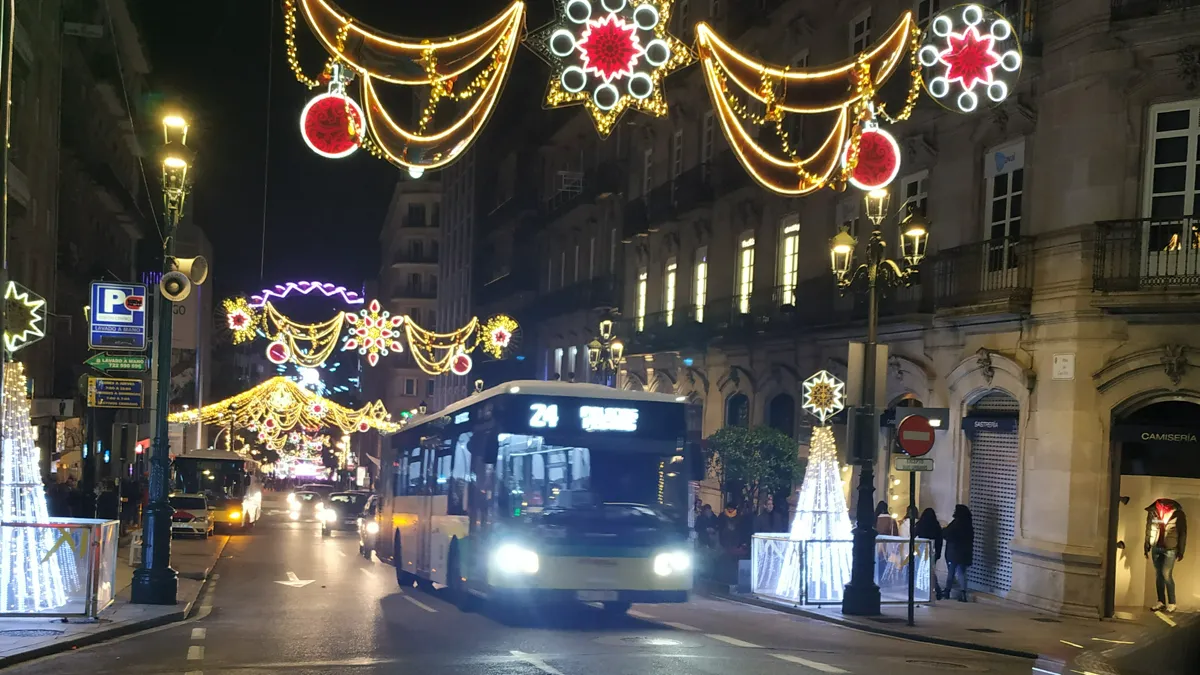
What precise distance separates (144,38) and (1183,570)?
42.0 metres

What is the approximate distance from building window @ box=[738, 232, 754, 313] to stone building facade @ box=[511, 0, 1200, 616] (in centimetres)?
266

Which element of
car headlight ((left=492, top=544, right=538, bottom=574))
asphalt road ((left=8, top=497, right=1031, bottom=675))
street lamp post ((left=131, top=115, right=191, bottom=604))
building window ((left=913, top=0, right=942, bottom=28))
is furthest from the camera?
building window ((left=913, top=0, right=942, bottom=28))

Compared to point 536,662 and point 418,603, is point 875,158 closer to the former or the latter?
point 536,662

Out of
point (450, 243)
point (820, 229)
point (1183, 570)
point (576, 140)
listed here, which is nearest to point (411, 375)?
point (450, 243)

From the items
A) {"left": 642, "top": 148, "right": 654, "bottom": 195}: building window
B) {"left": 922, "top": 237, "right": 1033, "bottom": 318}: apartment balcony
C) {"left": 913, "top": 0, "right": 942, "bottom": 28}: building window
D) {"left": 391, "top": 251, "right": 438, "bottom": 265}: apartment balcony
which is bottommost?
{"left": 922, "top": 237, "right": 1033, "bottom": 318}: apartment balcony

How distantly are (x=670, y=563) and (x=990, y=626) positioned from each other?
5113mm

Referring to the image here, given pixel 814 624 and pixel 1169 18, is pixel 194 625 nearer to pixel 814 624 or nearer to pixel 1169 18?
pixel 814 624

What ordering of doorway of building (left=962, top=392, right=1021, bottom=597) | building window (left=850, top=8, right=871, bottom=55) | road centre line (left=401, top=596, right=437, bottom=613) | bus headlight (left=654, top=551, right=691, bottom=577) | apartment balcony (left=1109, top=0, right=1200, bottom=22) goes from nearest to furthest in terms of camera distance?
1. bus headlight (left=654, top=551, right=691, bottom=577)
2. road centre line (left=401, top=596, right=437, bottom=613)
3. apartment balcony (left=1109, top=0, right=1200, bottom=22)
4. doorway of building (left=962, top=392, right=1021, bottom=597)
5. building window (left=850, top=8, right=871, bottom=55)

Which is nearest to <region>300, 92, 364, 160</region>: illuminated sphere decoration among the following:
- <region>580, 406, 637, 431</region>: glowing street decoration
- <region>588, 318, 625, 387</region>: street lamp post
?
<region>580, 406, 637, 431</region>: glowing street decoration

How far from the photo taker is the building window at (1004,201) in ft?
72.7

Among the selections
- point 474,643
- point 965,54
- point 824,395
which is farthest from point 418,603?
point 965,54

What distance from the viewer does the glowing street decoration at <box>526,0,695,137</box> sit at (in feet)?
44.9

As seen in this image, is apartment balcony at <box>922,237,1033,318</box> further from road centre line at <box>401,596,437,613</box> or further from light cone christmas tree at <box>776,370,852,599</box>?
road centre line at <box>401,596,437,613</box>

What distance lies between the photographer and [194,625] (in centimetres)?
1593
